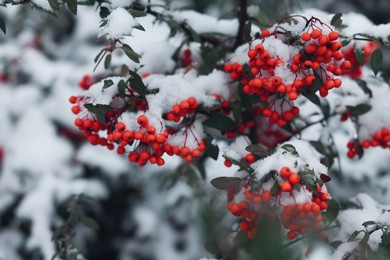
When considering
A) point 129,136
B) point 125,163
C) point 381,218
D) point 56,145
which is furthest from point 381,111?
point 56,145

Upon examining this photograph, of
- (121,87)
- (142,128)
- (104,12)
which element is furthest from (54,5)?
(142,128)

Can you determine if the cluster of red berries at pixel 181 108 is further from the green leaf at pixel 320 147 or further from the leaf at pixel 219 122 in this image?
the green leaf at pixel 320 147

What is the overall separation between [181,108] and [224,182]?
379 mm

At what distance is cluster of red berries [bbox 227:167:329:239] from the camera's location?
170cm

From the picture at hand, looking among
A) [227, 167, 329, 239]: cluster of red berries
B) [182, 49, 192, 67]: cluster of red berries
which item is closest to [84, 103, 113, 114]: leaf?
[227, 167, 329, 239]: cluster of red berries

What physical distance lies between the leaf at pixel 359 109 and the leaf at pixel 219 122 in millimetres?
622

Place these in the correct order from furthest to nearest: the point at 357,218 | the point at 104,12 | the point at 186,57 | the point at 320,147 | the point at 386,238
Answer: the point at 186,57, the point at 320,147, the point at 357,218, the point at 104,12, the point at 386,238

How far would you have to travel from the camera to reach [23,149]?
171 inches

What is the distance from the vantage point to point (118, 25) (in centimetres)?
187

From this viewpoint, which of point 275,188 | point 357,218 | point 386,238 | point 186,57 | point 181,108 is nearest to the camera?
point 275,188

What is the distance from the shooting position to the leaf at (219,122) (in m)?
2.33

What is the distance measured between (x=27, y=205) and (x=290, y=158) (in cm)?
272

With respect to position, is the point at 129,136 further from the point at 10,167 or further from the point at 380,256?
the point at 10,167

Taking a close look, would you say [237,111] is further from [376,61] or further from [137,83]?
[376,61]
